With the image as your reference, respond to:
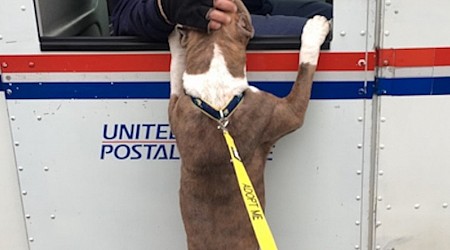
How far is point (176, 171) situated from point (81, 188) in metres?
0.33

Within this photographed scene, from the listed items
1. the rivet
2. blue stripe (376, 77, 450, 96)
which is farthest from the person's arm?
blue stripe (376, 77, 450, 96)

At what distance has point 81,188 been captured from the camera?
6.93 feet

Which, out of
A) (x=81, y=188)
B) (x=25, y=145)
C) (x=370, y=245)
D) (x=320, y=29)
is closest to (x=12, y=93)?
(x=25, y=145)

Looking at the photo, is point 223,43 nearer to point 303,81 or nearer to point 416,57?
point 303,81

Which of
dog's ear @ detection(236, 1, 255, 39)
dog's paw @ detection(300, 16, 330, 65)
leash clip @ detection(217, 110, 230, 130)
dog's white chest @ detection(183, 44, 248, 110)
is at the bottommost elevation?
leash clip @ detection(217, 110, 230, 130)

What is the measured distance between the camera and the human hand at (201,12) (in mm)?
1734

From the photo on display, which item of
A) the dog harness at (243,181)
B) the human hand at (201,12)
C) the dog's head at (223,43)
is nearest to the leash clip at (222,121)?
the dog harness at (243,181)

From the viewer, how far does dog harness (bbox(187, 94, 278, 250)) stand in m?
1.55

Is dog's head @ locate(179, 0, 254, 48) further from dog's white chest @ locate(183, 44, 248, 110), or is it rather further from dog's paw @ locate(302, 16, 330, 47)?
dog's paw @ locate(302, 16, 330, 47)

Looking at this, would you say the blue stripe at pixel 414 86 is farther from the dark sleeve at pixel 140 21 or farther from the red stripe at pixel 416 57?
the dark sleeve at pixel 140 21

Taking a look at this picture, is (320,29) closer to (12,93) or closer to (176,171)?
(176,171)

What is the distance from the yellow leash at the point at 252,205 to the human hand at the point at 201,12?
29 cm

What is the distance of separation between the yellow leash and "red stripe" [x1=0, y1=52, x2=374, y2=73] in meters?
0.31

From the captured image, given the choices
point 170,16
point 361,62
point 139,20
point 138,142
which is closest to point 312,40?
point 361,62
